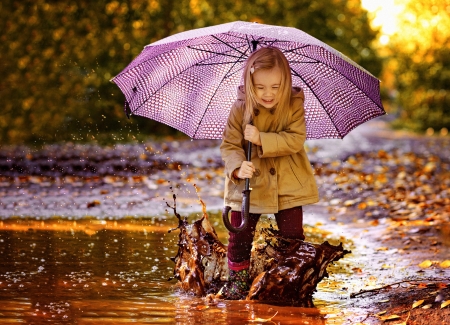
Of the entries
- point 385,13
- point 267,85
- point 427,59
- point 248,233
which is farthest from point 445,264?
point 385,13

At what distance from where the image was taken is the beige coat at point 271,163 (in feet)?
15.1

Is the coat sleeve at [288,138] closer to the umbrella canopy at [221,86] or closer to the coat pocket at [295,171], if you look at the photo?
the coat pocket at [295,171]

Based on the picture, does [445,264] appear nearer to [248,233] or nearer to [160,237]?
[248,233]

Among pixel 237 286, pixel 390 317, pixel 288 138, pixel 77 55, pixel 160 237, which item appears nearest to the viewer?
pixel 390 317

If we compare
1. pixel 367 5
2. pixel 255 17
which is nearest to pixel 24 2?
pixel 255 17

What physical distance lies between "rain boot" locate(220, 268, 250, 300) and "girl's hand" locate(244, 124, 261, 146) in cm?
86

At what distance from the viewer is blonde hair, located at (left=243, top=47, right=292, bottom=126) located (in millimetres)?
4648

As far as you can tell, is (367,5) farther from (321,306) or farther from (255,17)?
(321,306)

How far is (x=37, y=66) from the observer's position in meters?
17.3

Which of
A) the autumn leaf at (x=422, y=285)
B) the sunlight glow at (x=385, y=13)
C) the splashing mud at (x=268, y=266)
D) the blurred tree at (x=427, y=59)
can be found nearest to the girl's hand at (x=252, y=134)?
the splashing mud at (x=268, y=266)

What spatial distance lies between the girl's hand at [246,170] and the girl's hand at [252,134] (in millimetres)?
142

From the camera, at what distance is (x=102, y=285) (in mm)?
5039

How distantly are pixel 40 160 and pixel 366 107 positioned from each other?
9.52 meters

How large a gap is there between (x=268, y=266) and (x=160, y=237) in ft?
7.81
